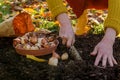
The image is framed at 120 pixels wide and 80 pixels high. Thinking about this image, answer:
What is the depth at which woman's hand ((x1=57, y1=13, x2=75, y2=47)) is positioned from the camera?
2826 mm

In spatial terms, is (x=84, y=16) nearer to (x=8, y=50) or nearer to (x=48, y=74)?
(x=8, y=50)

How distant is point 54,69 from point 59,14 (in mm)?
409

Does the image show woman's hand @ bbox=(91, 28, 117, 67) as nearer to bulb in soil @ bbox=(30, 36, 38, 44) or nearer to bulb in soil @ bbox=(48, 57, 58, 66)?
bulb in soil @ bbox=(48, 57, 58, 66)

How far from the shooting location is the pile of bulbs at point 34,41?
Result: 3.25 meters

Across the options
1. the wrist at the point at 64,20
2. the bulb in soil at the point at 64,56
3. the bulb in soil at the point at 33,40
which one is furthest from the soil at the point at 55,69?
the wrist at the point at 64,20

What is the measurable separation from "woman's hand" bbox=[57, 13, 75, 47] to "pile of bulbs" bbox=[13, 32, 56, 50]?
1.07 feet

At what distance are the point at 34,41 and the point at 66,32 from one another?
498 mm

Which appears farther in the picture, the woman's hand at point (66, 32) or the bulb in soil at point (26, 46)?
the bulb in soil at point (26, 46)

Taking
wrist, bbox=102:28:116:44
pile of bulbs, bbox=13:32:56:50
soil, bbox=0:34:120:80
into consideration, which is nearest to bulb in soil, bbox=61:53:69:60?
soil, bbox=0:34:120:80

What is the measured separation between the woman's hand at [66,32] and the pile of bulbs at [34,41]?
0.33 metres

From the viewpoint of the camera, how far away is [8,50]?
135 inches

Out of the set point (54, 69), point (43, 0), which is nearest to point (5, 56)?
point (54, 69)

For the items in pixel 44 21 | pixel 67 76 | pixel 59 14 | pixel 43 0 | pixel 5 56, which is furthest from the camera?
pixel 43 0

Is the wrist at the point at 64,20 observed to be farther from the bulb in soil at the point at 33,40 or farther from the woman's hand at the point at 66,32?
the bulb in soil at the point at 33,40
